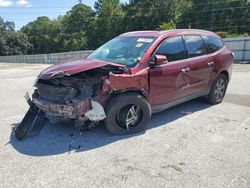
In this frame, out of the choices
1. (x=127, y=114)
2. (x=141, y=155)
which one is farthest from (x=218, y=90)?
(x=141, y=155)

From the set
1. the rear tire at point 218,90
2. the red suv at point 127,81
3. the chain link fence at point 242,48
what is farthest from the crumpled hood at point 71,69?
the chain link fence at point 242,48

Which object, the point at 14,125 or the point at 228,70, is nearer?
the point at 14,125

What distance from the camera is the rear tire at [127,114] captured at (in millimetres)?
4562

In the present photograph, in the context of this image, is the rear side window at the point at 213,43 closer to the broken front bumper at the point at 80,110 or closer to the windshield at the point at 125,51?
the windshield at the point at 125,51

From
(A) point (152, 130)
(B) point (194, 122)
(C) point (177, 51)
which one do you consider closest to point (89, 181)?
(A) point (152, 130)

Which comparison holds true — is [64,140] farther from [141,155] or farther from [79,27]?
[79,27]

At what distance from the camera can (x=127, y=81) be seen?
4.59 m

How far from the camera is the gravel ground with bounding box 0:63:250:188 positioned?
11.1 feet

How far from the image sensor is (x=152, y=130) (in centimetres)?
500

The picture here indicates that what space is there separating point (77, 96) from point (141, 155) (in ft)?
4.46

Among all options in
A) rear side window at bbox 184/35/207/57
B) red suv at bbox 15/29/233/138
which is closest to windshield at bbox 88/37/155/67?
red suv at bbox 15/29/233/138

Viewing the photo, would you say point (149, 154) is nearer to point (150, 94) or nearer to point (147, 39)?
point (150, 94)

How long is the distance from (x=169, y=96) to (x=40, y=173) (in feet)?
9.08

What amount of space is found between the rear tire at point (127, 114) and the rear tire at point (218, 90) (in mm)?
2196
